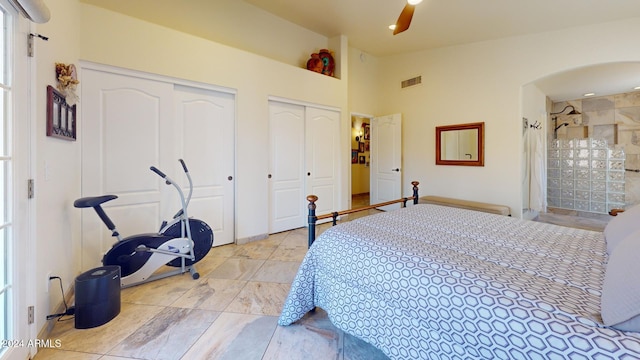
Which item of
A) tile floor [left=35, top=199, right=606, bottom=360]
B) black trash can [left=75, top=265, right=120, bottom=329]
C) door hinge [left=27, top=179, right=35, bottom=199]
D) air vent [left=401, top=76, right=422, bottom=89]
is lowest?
tile floor [left=35, top=199, right=606, bottom=360]

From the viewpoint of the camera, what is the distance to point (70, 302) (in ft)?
6.90

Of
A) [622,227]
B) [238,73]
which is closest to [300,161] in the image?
[238,73]

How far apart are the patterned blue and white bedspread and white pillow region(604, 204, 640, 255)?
0.24 ft

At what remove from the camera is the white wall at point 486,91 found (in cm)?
373

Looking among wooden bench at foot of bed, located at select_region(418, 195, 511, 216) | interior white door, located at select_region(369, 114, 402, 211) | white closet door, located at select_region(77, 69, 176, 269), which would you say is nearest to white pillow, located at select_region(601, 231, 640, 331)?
wooden bench at foot of bed, located at select_region(418, 195, 511, 216)

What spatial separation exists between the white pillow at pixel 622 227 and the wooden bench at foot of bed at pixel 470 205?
2.50 metres

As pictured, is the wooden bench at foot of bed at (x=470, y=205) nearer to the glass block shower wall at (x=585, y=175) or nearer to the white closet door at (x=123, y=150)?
the glass block shower wall at (x=585, y=175)

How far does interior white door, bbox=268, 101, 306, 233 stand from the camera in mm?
4055

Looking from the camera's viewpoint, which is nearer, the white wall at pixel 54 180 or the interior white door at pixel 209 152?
the white wall at pixel 54 180

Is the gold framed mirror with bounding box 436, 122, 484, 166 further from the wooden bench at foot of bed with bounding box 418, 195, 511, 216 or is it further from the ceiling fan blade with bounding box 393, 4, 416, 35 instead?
the ceiling fan blade with bounding box 393, 4, 416, 35

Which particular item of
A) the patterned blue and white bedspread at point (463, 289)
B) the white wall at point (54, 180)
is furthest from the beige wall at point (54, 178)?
the patterned blue and white bedspread at point (463, 289)

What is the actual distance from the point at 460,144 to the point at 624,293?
4.37 m

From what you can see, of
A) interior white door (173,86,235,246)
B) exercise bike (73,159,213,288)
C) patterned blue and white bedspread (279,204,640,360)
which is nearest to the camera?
patterned blue and white bedspread (279,204,640,360)

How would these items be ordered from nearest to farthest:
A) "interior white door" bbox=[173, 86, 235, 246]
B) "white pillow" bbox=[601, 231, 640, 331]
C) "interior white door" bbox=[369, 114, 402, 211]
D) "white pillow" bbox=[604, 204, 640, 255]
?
"white pillow" bbox=[601, 231, 640, 331]
"white pillow" bbox=[604, 204, 640, 255]
"interior white door" bbox=[173, 86, 235, 246]
"interior white door" bbox=[369, 114, 402, 211]
